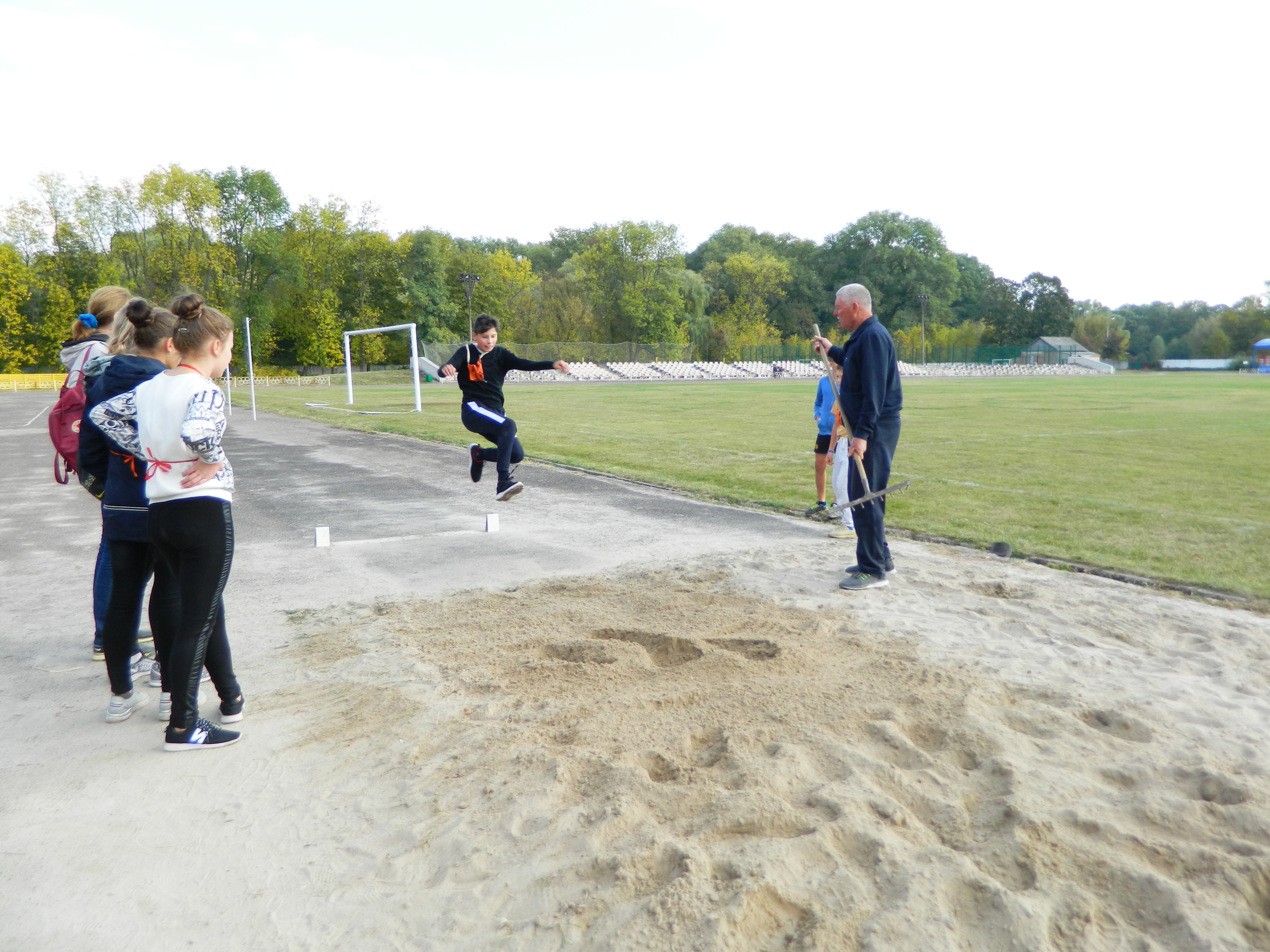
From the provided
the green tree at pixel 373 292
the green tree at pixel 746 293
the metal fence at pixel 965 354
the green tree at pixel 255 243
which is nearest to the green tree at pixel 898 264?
the metal fence at pixel 965 354

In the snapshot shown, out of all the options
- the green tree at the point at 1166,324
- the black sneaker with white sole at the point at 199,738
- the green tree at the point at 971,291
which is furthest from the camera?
the green tree at the point at 1166,324

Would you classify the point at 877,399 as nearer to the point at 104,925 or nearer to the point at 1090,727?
the point at 1090,727

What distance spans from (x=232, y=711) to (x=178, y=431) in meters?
1.41

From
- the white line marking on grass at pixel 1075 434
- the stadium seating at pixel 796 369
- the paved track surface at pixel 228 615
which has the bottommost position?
the stadium seating at pixel 796 369

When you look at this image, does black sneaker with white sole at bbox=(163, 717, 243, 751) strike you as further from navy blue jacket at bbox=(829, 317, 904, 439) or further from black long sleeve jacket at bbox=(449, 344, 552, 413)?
black long sleeve jacket at bbox=(449, 344, 552, 413)

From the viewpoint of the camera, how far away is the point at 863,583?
20.9ft

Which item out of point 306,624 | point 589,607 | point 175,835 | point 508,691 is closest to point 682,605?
point 589,607

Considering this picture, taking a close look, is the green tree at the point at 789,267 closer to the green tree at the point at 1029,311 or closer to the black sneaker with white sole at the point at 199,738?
the green tree at the point at 1029,311

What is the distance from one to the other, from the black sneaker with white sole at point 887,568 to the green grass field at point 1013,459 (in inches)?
63.9

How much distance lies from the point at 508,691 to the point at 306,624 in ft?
6.44

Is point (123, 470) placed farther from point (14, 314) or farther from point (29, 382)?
point (14, 314)

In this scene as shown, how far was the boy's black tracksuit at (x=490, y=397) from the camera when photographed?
9.35 metres

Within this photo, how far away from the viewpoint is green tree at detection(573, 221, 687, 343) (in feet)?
274

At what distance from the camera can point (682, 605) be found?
19.3 ft
